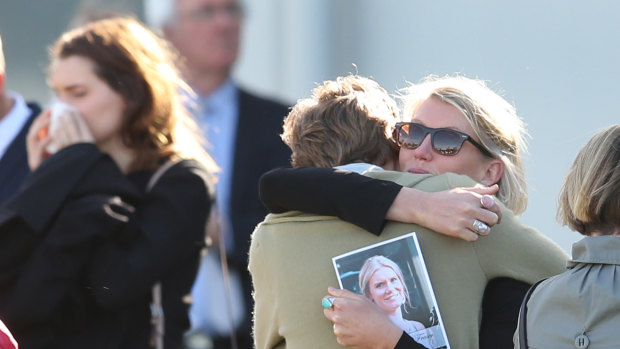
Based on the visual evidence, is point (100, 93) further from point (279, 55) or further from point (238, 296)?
A: point (279, 55)

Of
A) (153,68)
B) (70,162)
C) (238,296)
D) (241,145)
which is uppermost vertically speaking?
(153,68)

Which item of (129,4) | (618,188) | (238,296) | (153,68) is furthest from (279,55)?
(618,188)

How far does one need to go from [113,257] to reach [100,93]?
0.64 meters

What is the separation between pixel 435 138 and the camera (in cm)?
263

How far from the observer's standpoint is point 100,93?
3900mm

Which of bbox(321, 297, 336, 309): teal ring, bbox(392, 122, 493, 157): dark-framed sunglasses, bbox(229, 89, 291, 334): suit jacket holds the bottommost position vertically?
bbox(229, 89, 291, 334): suit jacket

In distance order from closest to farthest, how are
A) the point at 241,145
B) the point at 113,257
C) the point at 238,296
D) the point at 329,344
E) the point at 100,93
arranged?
1. the point at 329,344
2. the point at 113,257
3. the point at 100,93
4. the point at 238,296
5. the point at 241,145

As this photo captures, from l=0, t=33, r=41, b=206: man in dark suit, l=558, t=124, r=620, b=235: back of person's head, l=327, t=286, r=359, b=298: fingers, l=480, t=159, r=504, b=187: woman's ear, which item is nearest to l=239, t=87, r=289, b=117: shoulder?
l=0, t=33, r=41, b=206: man in dark suit

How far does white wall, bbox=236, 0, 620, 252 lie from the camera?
384cm

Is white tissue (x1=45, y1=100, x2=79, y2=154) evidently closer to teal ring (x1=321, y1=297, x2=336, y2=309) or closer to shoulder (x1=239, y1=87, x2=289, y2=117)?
shoulder (x1=239, y1=87, x2=289, y2=117)

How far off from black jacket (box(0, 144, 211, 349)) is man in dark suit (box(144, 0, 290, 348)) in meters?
0.46

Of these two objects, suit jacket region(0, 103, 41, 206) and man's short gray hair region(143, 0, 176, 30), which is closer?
suit jacket region(0, 103, 41, 206)

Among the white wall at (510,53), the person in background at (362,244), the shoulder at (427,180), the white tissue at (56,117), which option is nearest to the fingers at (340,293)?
the person in background at (362,244)

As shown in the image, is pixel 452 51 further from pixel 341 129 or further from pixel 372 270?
pixel 372 270
